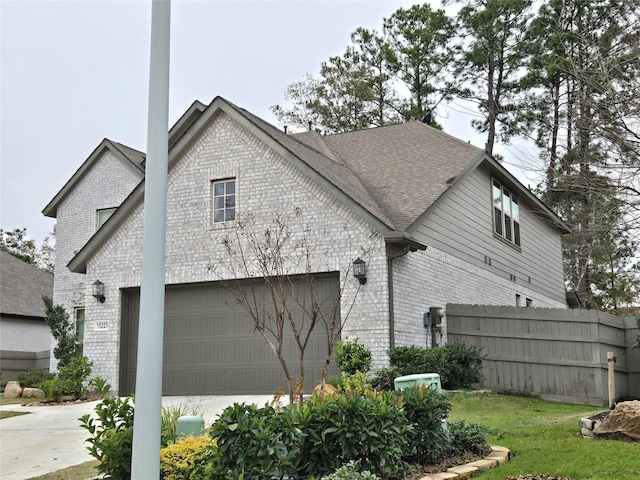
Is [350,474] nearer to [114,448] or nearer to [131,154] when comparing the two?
[114,448]

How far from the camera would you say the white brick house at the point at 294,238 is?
14.8 m

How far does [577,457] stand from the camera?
25.0ft

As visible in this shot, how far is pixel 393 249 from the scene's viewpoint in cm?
1464

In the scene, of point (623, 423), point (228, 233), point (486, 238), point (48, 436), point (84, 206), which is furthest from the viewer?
point (84, 206)

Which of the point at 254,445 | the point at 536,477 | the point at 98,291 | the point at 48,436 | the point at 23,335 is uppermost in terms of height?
the point at 98,291

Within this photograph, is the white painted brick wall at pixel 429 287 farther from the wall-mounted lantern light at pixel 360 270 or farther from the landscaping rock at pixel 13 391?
the landscaping rock at pixel 13 391

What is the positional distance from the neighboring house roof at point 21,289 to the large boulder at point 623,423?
24.6 metres

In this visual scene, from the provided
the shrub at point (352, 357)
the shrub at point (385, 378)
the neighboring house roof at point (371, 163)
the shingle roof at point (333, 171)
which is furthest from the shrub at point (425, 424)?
the shingle roof at point (333, 171)

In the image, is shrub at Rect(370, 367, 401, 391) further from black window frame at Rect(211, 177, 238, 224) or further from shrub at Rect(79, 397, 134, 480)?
shrub at Rect(79, 397, 134, 480)

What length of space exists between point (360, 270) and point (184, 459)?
818 centimetres

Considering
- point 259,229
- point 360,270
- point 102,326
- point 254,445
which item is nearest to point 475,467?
point 254,445

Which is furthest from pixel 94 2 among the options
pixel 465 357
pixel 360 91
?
pixel 360 91

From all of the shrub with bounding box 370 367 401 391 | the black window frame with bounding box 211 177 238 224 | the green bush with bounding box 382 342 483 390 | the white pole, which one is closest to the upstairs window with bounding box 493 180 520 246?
the green bush with bounding box 382 342 483 390

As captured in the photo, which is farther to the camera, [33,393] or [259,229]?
[33,393]
